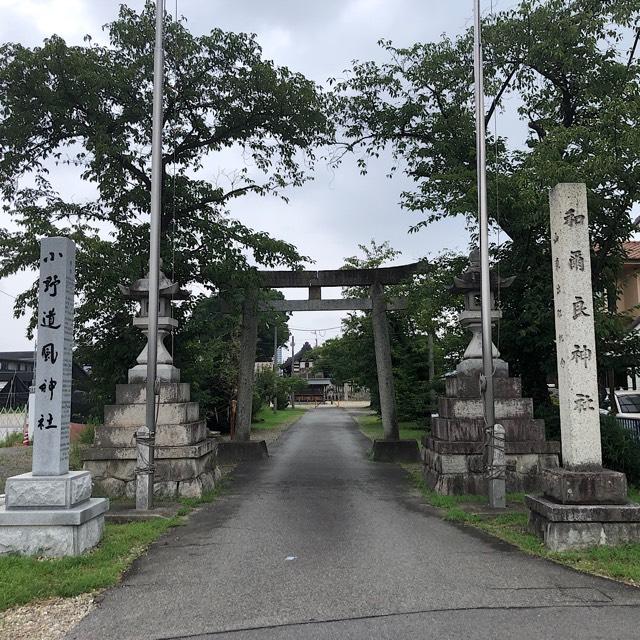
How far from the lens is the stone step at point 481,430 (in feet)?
32.7

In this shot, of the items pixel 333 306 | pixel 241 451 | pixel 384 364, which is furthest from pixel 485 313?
pixel 241 451

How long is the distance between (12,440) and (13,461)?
233 inches

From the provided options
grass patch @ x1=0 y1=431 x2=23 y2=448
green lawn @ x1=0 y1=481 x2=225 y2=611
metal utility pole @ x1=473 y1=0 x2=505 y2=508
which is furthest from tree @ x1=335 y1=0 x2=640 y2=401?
grass patch @ x1=0 y1=431 x2=23 y2=448

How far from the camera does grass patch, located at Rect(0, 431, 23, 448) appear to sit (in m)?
19.6

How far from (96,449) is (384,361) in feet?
29.9

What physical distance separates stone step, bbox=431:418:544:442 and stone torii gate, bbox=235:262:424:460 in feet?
20.6

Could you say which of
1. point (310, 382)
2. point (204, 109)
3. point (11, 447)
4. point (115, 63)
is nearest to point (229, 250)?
point (204, 109)

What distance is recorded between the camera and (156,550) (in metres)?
6.77

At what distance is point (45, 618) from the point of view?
4684mm

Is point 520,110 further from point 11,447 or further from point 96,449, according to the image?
point 11,447

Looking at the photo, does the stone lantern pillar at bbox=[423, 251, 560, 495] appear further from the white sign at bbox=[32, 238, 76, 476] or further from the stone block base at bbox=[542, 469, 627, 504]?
the white sign at bbox=[32, 238, 76, 476]

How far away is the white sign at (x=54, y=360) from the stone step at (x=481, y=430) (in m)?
6.12

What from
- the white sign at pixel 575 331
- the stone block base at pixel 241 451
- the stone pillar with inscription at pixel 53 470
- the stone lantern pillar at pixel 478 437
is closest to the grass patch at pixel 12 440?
the stone block base at pixel 241 451

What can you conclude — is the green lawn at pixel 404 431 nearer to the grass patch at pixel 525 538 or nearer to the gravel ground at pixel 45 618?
the grass patch at pixel 525 538
